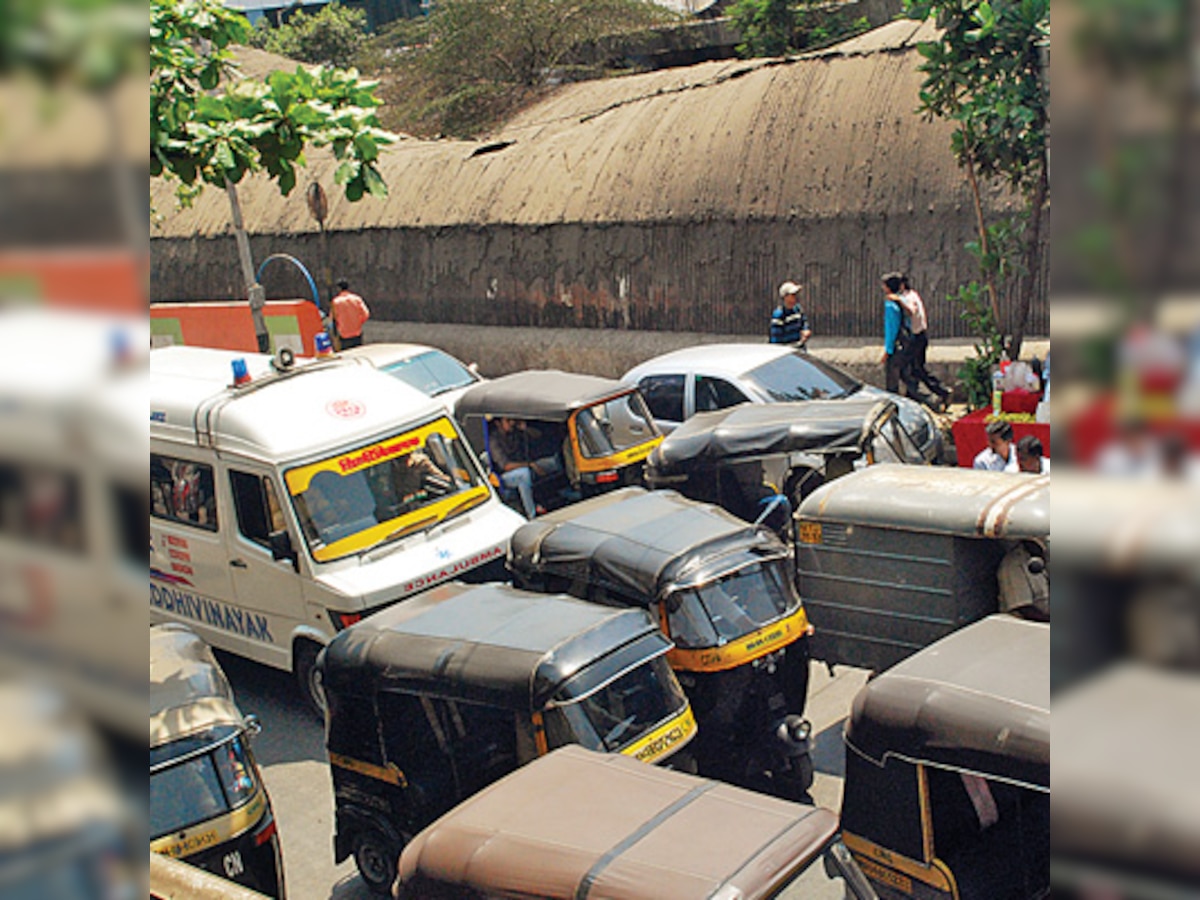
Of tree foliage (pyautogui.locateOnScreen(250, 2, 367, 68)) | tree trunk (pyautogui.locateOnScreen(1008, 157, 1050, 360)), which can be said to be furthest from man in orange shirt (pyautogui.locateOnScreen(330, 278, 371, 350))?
tree foliage (pyautogui.locateOnScreen(250, 2, 367, 68))

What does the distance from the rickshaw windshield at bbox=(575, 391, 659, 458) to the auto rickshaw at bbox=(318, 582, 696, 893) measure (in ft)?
14.5

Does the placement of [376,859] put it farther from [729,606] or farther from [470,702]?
[729,606]

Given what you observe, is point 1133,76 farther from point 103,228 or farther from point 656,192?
point 656,192

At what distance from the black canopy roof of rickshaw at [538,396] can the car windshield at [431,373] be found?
161 cm

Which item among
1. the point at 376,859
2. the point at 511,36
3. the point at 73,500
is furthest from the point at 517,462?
the point at 511,36

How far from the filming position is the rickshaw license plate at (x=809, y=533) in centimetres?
853

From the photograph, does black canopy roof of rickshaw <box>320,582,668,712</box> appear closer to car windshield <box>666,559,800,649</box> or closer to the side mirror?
car windshield <box>666,559,800,649</box>

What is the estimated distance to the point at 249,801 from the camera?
684 cm

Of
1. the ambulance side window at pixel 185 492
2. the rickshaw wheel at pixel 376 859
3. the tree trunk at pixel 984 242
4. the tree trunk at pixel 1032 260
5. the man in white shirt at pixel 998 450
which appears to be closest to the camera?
the rickshaw wheel at pixel 376 859

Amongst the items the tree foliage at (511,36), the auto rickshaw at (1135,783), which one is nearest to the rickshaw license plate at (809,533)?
the auto rickshaw at (1135,783)

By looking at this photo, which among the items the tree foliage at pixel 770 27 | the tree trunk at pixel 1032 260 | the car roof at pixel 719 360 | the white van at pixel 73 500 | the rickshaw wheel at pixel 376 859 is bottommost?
the rickshaw wheel at pixel 376 859

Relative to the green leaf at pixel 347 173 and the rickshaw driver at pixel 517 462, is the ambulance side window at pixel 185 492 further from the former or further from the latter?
the green leaf at pixel 347 173

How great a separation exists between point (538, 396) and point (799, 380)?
2.63m

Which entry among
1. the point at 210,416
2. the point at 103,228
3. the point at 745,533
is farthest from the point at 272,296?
the point at 103,228
